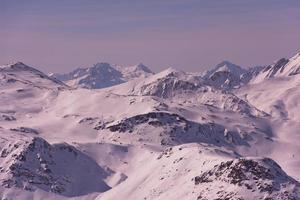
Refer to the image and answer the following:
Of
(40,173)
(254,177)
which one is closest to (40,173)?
(40,173)

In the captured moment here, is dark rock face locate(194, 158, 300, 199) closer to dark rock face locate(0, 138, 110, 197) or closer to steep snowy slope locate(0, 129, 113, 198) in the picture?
steep snowy slope locate(0, 129, 113, 198)

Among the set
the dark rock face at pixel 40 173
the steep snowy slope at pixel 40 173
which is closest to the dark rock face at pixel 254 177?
the steep snowy slope at pixel 40 173

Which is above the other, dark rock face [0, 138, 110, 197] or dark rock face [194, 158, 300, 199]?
dark rock face [194, 158, 300, 199]

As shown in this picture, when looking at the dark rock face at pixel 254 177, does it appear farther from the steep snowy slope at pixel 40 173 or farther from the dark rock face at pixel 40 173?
the dark rock face at pixel 40 173

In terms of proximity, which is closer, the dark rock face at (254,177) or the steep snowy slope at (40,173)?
the dark rock face at (254,177)

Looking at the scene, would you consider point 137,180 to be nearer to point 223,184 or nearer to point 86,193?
point 86,193

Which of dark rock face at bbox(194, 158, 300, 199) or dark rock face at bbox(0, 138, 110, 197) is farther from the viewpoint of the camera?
dark rock face at bbox(0, 138, 110, 197)

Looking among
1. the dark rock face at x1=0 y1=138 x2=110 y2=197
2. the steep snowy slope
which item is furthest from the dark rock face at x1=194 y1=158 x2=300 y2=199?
the dark rock face at x1=0 y1=138 x2=110 y2=197

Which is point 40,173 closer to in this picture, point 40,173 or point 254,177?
point 40,173
